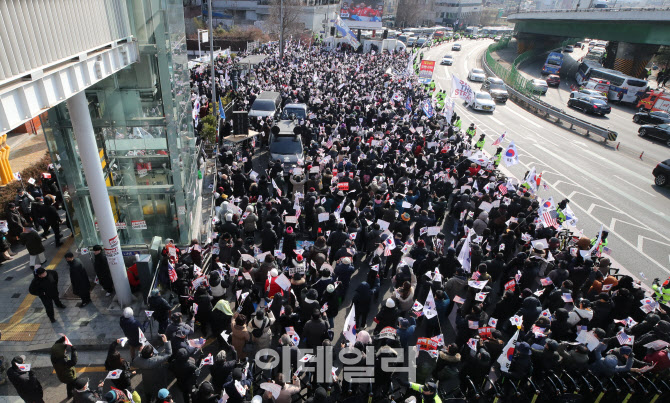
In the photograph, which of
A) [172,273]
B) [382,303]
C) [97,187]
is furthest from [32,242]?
[382,303]

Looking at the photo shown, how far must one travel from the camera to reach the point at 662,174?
18219 millimetres

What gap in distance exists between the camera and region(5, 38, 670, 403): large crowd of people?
A: 6.40 m

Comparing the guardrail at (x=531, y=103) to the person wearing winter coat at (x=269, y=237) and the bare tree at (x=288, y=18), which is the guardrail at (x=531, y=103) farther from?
the bare tree at (x=288, y=18)

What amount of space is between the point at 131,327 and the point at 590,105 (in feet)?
120

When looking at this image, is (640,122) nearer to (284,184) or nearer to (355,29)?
(284,184)

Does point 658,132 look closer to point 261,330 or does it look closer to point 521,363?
point 521,363

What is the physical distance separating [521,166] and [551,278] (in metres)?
12.2

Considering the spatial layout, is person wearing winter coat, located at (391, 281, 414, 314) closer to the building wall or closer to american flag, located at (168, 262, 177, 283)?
american flag, located at (168, 262, 177, 283)

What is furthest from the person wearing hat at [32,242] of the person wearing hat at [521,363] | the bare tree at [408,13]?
the bare tree at [408,13]

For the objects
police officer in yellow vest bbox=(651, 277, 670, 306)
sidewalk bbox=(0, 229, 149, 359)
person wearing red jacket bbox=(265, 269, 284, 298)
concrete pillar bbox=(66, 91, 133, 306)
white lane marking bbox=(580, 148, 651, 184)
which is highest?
concrete pillar bbox=(66, 91, 133, 306)

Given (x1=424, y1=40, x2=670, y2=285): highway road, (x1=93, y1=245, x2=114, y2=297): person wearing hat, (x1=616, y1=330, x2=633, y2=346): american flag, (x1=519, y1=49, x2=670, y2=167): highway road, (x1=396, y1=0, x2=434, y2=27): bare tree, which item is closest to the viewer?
(x1=616, y1=330, x2=633, y2=346): american flag

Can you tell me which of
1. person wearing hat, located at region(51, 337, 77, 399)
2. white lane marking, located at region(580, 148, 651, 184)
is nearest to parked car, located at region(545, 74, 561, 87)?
white lane marking, located at region(580, 148, 651, 184)

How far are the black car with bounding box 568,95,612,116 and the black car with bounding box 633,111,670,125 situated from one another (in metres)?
2.16

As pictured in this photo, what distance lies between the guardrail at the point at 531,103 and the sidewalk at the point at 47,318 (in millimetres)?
28086
